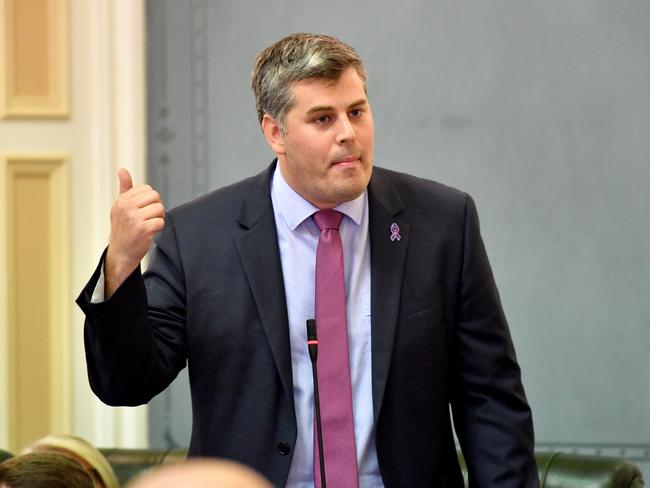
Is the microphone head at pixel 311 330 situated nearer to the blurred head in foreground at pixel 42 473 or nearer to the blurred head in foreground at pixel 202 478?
the blurred head in foreground at pixel 42 473

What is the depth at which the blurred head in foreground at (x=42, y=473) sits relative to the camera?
2.09m

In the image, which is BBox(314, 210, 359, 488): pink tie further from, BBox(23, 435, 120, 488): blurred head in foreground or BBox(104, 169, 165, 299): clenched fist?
BBox(23, 435, 120, 488): blurred head in foreground

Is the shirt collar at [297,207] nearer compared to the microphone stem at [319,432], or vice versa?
the microphone stem at [319,432]

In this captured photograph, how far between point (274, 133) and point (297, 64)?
0.18 m

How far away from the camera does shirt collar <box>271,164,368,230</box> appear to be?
8.65 ft

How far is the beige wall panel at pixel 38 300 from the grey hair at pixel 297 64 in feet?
6.78

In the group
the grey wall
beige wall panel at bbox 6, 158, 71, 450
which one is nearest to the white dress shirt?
the grey wall

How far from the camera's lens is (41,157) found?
4523 mm

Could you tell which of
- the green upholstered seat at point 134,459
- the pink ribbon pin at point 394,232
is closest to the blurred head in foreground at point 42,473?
the pink ribbon pin at point 394,232

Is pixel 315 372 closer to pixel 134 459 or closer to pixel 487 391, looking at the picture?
pixel 487 391

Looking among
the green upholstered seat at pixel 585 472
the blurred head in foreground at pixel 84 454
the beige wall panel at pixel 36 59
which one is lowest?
the green upholstered seat at pixel 585 472

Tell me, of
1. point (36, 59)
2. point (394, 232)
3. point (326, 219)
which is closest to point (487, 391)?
point (394, 232)

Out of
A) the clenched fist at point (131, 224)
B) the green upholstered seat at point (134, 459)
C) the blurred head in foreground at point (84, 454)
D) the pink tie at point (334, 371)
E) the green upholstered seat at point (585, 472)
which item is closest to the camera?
the clenched fist at point (131, 224)

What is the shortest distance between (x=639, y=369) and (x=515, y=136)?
874 millimetres
